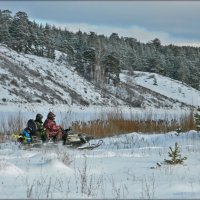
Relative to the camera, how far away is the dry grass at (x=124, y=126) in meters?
16.1

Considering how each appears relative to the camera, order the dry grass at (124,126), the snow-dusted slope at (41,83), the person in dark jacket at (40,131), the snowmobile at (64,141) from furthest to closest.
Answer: the snow-dusted slope at (41,83) < the dry grass at (124,126) < the person in dark jacket at (40,131) < the snowmobile at (64,141)

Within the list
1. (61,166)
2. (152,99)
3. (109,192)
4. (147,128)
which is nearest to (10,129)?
(147,128)

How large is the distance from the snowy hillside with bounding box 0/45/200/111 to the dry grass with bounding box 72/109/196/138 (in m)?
15.4

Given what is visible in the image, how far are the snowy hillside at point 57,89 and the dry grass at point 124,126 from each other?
15413 millimetres

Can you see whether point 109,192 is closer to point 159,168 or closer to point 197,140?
point 159,168

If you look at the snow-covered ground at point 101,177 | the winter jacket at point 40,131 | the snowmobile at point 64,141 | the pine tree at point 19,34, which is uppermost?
the pine tree at point 19,34

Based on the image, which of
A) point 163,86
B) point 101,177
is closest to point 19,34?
point 163,86

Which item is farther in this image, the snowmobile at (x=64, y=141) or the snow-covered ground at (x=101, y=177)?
the snowmobile at (x=64, y=141)

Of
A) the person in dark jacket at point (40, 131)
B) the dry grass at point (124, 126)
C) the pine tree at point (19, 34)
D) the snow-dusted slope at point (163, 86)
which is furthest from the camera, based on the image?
the snow-dusted slope at point (163, 86)

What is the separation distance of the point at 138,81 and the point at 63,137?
63.0 m

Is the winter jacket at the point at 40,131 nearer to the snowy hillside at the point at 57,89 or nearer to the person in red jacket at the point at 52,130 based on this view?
the person in red jacket at the point at 52,130

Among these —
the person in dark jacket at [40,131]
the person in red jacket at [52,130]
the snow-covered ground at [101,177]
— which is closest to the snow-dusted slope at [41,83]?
the person in red jacket at [52,130]

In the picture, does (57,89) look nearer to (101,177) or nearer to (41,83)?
(41,83)

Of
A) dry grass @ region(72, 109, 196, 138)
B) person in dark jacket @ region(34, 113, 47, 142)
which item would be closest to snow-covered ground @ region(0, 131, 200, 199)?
person in dark jacket @ region(34, 113, 47, 142)
